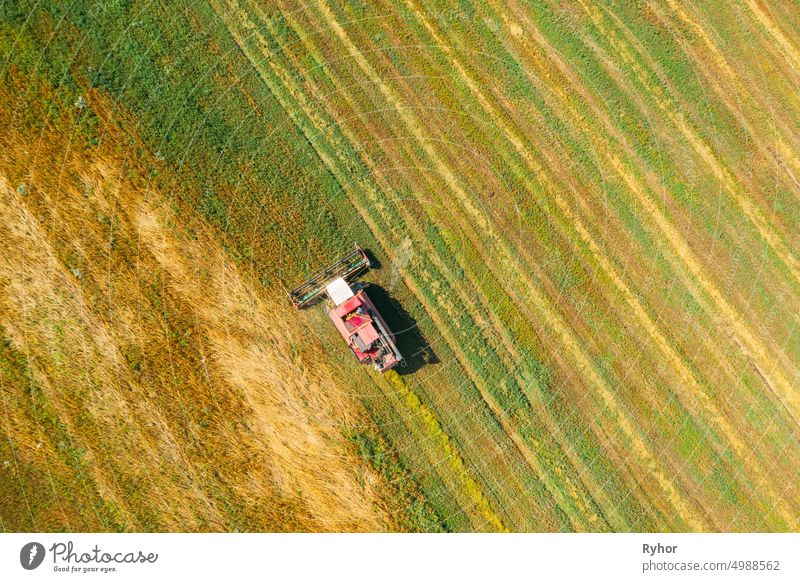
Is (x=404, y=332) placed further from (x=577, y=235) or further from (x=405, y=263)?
(x=577, y=235)

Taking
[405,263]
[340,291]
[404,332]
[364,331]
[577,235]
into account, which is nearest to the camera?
[364,331]

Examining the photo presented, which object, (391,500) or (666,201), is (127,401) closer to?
(391,500)

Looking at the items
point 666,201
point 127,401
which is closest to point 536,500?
point 666,201

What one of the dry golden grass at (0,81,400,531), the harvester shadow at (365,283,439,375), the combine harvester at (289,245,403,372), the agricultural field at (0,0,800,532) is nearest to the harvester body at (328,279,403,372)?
the combine harvester at (289,245,403,372)

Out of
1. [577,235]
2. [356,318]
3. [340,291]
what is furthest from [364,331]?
[577,235]

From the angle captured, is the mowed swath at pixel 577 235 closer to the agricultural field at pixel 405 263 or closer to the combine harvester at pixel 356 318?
the agricultural field at pixel 405 263

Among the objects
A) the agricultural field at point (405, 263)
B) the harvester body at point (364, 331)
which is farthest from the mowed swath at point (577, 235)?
the harvester body at point (364, 331)
